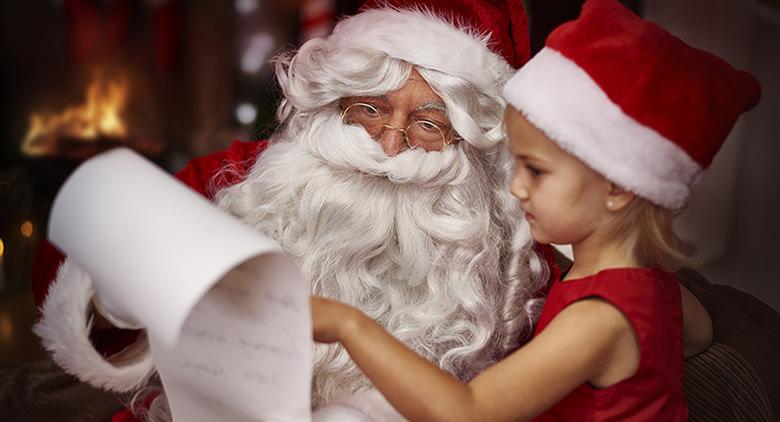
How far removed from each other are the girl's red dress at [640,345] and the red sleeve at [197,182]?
77 cm

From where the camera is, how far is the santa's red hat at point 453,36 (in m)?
1.51

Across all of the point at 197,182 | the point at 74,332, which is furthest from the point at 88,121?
the point at 74,332

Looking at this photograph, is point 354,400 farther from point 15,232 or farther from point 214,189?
point 15,232

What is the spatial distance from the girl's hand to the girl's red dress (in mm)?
276

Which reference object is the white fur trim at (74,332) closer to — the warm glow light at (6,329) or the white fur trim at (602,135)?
the white fur trim at (602,135)

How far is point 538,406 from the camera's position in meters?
1.02

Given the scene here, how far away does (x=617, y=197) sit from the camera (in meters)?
1.06

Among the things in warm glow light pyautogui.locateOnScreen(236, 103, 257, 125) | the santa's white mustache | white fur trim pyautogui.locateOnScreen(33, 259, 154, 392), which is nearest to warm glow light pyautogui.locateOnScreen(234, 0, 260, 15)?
warm glow light pyautogui.locateOnScreen(236, 103, 257, 125)

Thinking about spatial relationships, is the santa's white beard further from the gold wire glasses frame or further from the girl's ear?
the girl's ear

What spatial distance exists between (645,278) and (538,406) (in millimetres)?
220

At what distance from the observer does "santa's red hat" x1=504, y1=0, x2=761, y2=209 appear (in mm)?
1002

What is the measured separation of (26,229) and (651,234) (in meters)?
3.25

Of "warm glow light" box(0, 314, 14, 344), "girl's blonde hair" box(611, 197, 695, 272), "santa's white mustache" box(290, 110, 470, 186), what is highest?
"girl's blonde hair" box(611, 197, 695, 272)

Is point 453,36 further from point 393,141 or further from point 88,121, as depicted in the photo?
point 88,121
